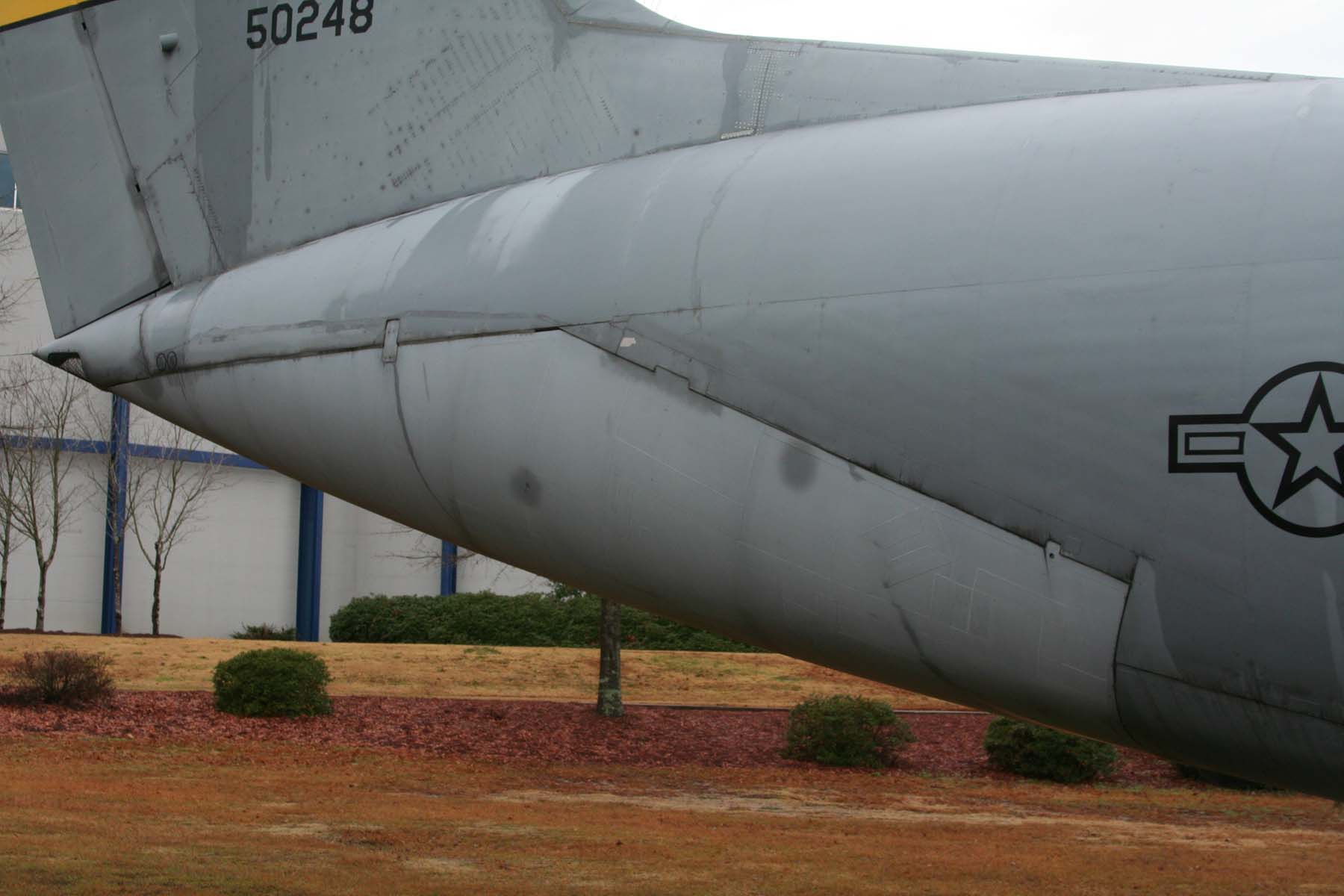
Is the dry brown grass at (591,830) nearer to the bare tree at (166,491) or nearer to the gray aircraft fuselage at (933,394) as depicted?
the gray aircraft fuselage at (933,394)

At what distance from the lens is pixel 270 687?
1652 cm

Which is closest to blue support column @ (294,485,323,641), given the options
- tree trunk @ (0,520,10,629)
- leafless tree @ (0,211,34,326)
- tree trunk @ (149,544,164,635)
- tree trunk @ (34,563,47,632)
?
tree trunk @ (149,544,164,635)

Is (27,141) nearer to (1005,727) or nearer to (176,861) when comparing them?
(176,861)

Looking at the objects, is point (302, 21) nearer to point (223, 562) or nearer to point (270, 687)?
point (270, 687)

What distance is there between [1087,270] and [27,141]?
15.4ft

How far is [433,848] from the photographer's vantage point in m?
10.3

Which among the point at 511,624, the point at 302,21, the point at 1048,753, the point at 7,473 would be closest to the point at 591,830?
the point at 1048,753

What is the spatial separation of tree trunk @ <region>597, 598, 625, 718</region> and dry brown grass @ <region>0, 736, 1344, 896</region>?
7.54 ft

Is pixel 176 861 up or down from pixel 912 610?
down

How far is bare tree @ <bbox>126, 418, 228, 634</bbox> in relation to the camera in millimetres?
30812

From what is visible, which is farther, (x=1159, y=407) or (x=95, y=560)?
(x=95, y=560)

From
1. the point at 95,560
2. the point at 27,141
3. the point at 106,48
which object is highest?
the point at 106,48

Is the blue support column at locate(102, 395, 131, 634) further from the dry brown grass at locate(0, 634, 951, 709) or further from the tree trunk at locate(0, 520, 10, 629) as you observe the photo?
the dry brown grass at locate(0, 634, 951, 709)

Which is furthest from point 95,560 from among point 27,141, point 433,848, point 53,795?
point 27,141
